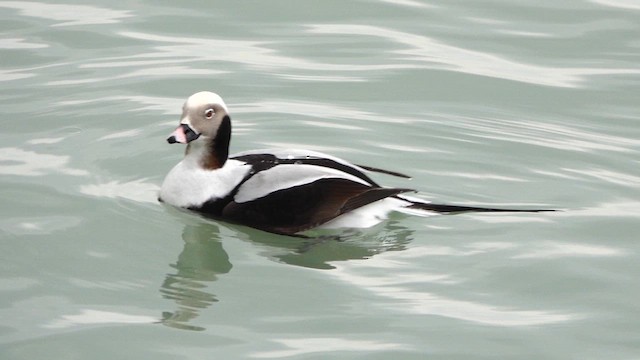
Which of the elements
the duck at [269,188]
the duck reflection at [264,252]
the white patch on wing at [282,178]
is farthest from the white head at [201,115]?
the duck reflection at [264,252]

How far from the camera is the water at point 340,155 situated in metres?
7.11

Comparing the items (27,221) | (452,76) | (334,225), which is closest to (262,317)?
(334,225)

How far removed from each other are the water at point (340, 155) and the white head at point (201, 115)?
1.61 feet

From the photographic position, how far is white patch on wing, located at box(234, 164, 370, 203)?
324 inches

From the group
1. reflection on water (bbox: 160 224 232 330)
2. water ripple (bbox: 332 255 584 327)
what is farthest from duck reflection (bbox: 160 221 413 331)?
water ripple (bbox: 332 255 584 327)

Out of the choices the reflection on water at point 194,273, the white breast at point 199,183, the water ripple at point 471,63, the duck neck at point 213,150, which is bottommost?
the reflection on water at point 194,273

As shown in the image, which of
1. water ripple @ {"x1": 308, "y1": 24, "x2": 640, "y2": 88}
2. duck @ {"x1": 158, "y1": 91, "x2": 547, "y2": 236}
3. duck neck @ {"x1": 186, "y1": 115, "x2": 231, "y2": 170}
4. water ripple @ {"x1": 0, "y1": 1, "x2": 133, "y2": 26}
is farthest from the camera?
water ripple @ {"x1": 0, "y1": 1, "x2": 133, "y2": 26}

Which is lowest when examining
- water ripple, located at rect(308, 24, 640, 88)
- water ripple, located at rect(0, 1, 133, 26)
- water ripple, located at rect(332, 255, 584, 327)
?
water ripple, located at rect(332, 255, 584, 327)

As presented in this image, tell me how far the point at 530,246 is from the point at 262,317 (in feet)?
5.74

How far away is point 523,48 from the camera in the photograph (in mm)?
12117

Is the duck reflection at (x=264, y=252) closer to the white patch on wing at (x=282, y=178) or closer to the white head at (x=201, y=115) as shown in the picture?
the white patch on wing at (x=282, y=178)

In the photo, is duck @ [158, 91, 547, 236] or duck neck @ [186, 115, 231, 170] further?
duck neck @ [186, 115, 231, 170]

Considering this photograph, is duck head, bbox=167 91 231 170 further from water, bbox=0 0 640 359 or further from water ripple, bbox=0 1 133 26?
water ripple, bbox=0 1 133 26

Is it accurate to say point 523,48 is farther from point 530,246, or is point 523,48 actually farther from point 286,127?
point 530,246
